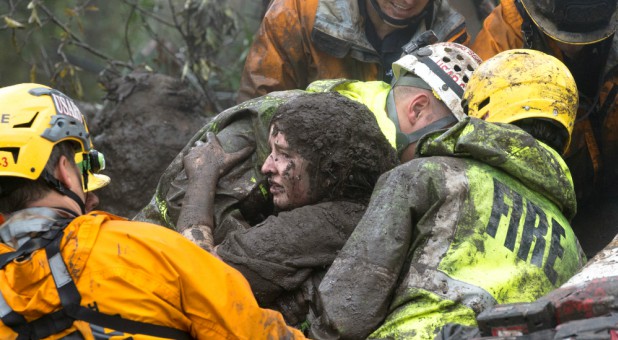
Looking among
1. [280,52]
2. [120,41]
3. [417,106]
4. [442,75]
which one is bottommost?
[120,41]

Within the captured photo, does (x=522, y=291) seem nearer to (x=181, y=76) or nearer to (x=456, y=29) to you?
(x=456, y=29)

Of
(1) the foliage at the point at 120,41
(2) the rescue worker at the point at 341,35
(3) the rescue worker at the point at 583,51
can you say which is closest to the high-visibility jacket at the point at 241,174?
(3) the rescue worker at the point at 583,51

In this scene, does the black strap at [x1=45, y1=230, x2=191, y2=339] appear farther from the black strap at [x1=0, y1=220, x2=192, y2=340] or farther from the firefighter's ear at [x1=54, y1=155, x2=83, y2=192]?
the firefighter's ear at [x1=54, y1=155, x2=83, y2=192]

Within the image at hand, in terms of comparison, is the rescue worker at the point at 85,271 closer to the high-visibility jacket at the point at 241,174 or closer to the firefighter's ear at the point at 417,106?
the high-visibility jacket at the point at 241,174

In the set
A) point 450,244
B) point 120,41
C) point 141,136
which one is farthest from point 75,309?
point 120,41

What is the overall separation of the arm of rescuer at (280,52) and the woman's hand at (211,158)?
2143 mm

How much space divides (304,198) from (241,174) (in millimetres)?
498

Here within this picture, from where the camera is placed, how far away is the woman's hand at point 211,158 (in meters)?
4.48

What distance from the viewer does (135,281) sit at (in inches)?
118

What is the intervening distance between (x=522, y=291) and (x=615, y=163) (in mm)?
2908

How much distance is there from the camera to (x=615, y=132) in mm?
6117

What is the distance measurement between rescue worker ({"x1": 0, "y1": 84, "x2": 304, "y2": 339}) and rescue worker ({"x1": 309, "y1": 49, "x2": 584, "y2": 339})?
45 cm

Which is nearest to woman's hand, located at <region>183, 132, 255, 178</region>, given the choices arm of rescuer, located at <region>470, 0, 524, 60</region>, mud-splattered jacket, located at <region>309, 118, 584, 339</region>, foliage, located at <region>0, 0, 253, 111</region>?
mud-splattered jacket, located at <region>309, 118, 584, 339</region>

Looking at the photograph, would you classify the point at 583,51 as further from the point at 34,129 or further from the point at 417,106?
the point at 34,129
